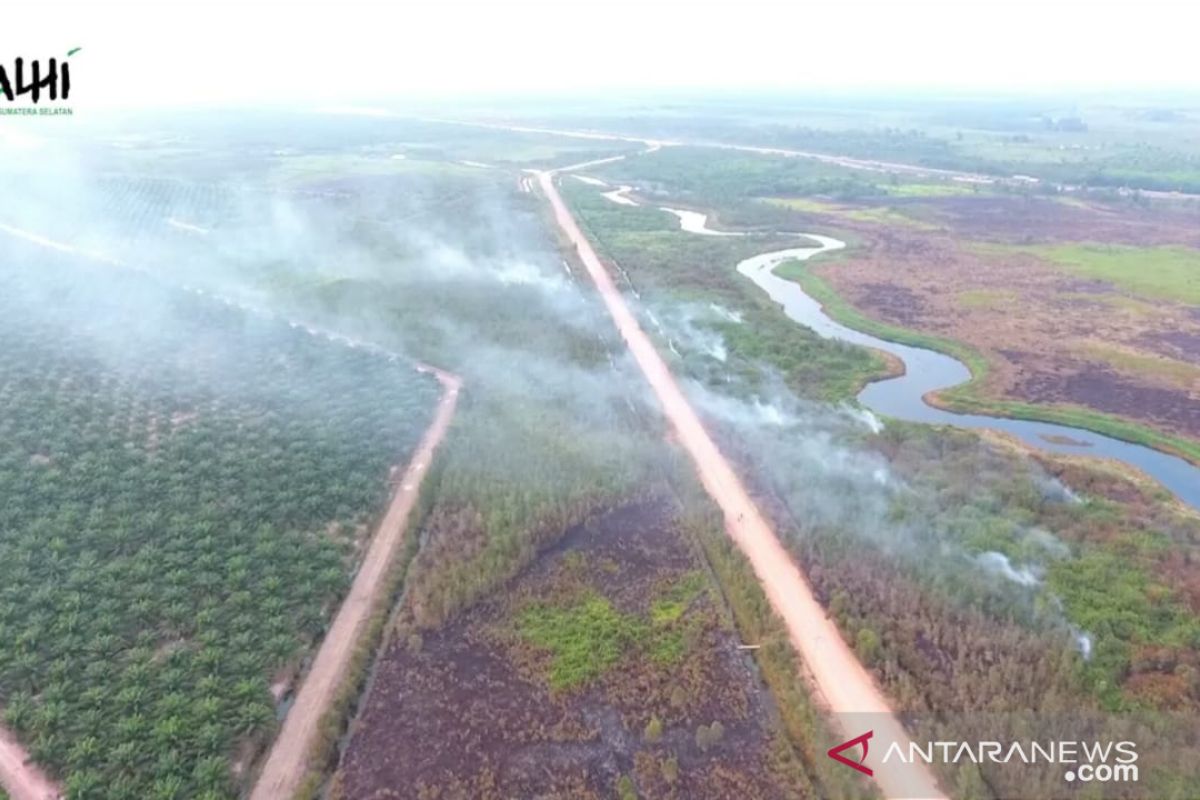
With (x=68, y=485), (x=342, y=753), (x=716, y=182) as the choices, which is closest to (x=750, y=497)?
(x=342, y=753)

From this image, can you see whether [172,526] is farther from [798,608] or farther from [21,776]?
[798,608]

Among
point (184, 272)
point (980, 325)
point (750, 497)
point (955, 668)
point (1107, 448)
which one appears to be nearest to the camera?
point (955, 668)

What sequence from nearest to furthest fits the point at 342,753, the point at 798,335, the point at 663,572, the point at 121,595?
the point at 342,753, the point at 121,595, the point at 663,572, the point at 798,335

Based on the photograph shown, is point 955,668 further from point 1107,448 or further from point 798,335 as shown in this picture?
point 798,335

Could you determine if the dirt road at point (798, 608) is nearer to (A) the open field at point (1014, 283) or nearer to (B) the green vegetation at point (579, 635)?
(B) the green vegetation at point (579, 635)

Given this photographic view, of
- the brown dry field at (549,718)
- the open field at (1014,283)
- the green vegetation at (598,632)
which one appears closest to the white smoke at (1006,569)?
the brown dry field at (549,718)

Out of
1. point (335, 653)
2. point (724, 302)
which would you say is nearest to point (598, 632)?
point (335, 653)

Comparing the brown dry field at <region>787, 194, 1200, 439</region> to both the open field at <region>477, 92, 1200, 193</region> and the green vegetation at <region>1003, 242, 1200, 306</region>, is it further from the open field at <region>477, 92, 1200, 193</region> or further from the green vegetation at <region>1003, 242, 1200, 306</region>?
the open field at <region>477, 92, 1200, 193</region>
